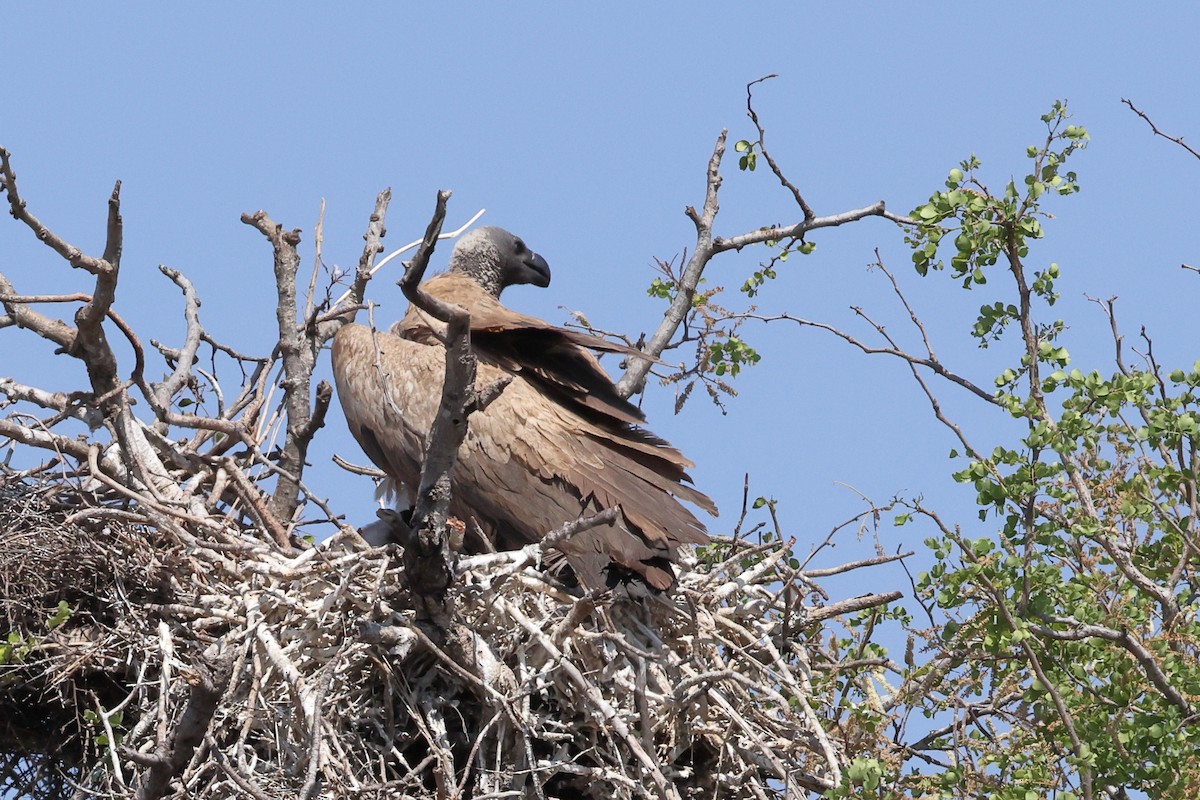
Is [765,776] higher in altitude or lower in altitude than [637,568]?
lower

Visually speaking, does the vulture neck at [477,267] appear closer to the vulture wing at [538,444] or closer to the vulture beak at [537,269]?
the vulture beak at [537,269]

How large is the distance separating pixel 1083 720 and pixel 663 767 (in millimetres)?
1655

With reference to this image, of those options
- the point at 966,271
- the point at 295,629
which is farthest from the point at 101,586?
the point at 966,271

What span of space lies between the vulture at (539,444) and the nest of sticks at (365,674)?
0.26m

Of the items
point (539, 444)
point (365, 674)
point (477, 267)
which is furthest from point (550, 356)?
point (365, 674)

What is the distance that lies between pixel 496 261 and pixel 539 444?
250cm

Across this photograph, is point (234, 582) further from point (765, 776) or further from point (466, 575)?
point (765, 776)

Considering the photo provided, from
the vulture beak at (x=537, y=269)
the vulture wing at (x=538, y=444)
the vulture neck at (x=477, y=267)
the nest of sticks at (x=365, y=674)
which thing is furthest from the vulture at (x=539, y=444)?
the vulture beak at (x=537, y=269)

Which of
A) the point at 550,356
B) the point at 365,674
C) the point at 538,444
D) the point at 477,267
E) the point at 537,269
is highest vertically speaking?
the point at 537,269

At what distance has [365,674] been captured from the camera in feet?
20.0

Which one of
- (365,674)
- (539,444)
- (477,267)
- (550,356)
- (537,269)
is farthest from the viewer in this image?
(537,269)

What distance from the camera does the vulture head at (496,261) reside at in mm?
9094

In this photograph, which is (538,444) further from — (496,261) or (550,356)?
(496,261)

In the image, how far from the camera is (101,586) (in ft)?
21.6
